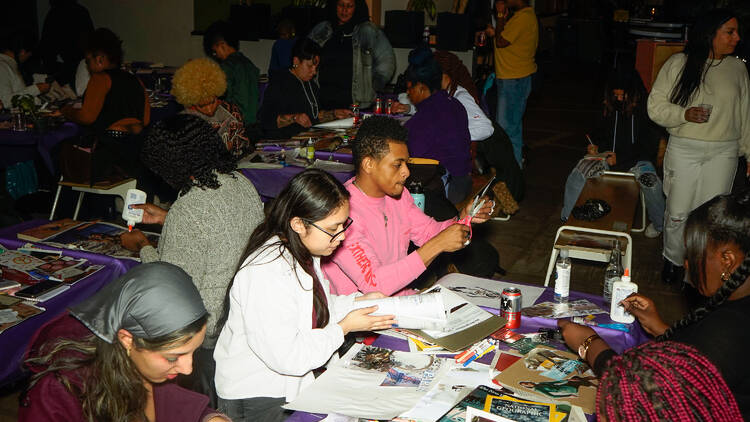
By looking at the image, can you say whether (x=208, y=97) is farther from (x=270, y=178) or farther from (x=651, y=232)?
(x=651, y=232)

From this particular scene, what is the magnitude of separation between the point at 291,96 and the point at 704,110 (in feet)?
11.4

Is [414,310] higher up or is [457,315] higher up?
[414,310]

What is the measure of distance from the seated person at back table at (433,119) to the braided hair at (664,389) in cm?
341

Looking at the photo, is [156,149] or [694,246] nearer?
[694,246]

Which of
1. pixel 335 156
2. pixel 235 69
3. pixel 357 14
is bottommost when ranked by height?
pixel 335 156

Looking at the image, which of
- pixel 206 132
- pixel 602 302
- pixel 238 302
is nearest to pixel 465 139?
pixel 602 302

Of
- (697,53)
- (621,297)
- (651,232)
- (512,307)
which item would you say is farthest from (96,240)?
(651,232)

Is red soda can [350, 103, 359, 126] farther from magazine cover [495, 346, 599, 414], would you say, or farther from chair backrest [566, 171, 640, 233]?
magazine cover [495, 346, 599, 414]

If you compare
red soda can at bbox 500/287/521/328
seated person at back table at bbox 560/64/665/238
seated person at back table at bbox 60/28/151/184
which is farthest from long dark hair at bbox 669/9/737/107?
seated person at back table at bbox 60/28/151/184

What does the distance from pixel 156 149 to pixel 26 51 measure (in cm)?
724

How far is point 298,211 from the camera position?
227 cm

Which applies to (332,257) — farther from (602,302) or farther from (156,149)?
(602,302)

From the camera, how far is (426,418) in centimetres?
212

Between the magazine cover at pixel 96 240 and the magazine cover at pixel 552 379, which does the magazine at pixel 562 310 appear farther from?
the magazine cover at pixel 96 240
